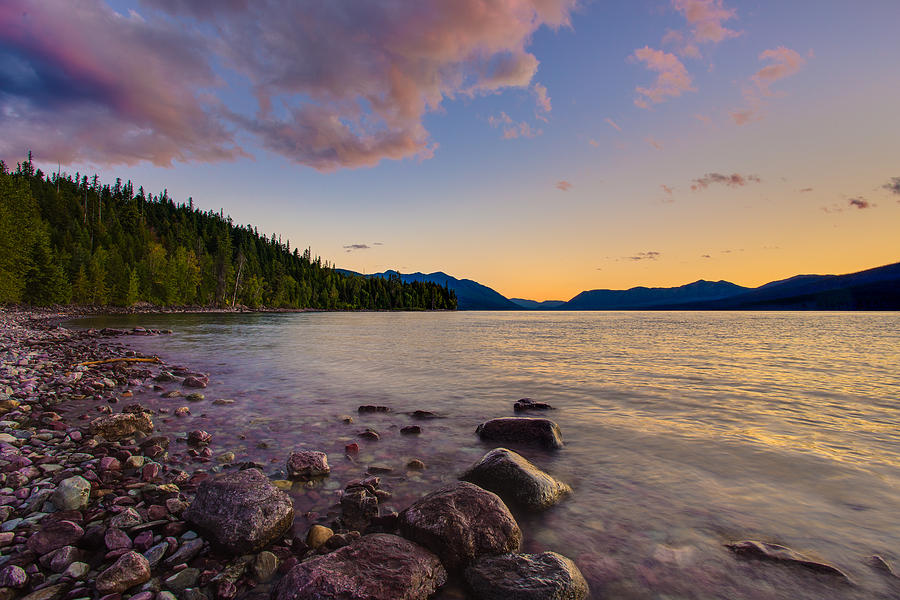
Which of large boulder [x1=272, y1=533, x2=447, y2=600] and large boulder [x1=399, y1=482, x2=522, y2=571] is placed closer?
large boulder [x1=272, y1=533, x2=447, y2=600]

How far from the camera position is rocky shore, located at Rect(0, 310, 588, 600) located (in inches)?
159

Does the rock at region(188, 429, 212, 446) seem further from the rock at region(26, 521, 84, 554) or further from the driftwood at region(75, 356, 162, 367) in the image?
the driftwood at region(75, 356, 162, 367)

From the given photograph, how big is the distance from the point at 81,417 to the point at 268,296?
143430mm

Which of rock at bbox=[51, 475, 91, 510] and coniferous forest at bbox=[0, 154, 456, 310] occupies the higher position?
coniferous forest at bbox=[0, 154, 456, 310]

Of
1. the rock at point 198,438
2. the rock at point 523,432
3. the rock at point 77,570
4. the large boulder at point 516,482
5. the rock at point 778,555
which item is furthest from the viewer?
the rock at point 523,432

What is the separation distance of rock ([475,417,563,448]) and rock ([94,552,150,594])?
747cm

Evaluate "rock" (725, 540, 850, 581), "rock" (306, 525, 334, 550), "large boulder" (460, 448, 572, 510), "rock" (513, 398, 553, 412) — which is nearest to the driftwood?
"rock" (306, 525, 334, 550)

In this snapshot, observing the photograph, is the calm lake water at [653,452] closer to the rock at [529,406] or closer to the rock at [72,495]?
the rock at [529,406]

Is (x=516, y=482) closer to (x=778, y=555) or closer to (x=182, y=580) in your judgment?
(x=778, y=555)

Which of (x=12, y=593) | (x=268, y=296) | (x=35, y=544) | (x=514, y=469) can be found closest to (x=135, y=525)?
(x=35, y=544)

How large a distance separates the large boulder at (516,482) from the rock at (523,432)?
2.61 m

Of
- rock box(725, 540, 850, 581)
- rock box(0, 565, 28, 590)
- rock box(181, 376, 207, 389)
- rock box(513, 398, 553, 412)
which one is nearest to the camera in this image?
rock box(0, 565, 28, 590)

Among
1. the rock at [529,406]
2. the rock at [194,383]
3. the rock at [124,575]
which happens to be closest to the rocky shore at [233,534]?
the rock at [124,575]

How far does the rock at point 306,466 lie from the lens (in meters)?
7.29
